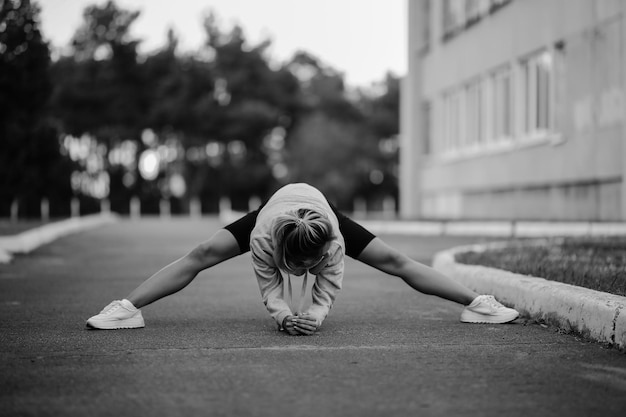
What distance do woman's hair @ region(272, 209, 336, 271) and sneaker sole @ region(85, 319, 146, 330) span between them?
1140 millimetres

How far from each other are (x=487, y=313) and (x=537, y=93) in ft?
52.3

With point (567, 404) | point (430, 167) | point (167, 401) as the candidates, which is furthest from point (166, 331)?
point (430, 167)

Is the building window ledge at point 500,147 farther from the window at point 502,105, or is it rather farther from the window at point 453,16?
the window at point 453,16

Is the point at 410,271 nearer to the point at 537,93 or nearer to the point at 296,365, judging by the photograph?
the point at 296,365

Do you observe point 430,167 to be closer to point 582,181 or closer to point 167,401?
point 582,181

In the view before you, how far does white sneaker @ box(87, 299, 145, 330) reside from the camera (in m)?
5.92

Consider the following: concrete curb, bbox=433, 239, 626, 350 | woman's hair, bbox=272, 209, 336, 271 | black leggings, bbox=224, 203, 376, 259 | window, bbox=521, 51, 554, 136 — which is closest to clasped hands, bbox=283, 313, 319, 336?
woman's hair, bbox=272, 209, 336, 271

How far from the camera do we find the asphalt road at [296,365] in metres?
3.74

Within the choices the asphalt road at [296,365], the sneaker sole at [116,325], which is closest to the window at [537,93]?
the asphalt road at [296,365]

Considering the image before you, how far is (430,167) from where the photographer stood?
2866cm

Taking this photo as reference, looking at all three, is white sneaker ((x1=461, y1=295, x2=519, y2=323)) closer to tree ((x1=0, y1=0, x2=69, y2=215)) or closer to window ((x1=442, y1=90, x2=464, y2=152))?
tree ((x1=0, y1=0, x2=69, y2=215))

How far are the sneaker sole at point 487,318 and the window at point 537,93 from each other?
14737 millimetres

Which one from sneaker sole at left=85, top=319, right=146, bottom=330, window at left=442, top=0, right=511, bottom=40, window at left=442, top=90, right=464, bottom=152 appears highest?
window at left=442, top=0, right=511, bottom=40

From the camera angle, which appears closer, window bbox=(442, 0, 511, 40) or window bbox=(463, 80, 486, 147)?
window bbox=(442, 0, 511, 40)
